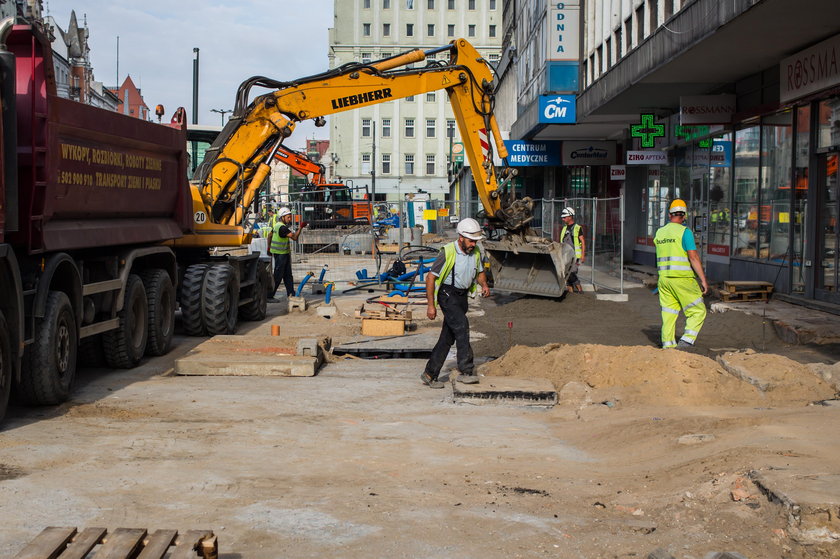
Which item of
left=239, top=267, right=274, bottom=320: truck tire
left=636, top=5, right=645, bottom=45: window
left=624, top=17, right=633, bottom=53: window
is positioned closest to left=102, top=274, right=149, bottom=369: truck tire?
left=239, top=267, right=274, bottom=320: truck tire

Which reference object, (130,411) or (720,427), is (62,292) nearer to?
(130,411)

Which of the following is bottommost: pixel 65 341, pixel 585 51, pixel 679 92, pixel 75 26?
pixel 65 341

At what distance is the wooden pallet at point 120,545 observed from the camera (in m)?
4.64

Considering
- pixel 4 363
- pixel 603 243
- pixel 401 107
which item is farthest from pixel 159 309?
pixel 401 107

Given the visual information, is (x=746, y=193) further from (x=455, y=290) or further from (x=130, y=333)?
(x=130, y=333)

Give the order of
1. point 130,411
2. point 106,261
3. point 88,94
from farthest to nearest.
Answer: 1. point 88,94
2. point 106,261
3. point 130,411

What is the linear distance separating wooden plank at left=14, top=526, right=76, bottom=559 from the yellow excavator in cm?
1002

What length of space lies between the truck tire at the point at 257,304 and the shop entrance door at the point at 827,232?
9016 mm

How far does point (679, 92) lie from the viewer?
2078 cm

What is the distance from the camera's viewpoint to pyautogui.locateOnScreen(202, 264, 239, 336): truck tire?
14.1 m

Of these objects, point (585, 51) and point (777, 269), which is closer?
point (777, 269)

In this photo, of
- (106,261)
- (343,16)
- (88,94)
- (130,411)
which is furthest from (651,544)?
(343,16)

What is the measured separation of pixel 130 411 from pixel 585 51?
2150cm

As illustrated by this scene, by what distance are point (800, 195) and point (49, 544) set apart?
1441 centimetres
